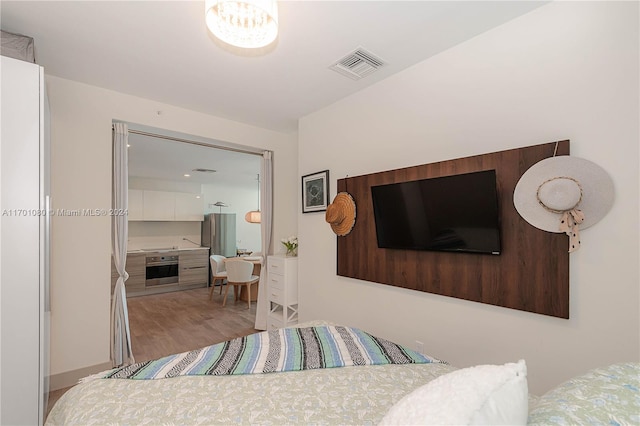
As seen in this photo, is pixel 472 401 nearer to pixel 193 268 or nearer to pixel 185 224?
pixel 193 268

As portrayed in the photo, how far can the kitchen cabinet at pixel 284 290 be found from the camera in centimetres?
362

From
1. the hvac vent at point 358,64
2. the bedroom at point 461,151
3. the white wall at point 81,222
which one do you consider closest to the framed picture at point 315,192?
the bedroom at point 461,151

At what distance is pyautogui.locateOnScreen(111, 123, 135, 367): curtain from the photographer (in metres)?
2.91

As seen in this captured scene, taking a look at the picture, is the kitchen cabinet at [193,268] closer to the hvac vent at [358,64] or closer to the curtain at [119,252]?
the curtain at [119,252]

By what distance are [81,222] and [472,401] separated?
3.29 meters

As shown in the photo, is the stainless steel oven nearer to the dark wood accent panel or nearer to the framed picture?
the framed picture

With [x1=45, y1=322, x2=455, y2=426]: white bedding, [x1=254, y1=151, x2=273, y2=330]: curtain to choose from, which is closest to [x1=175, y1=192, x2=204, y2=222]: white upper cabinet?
[x1=254, y1=151, x2=273, y2=330]: curtain

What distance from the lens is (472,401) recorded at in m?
0.72

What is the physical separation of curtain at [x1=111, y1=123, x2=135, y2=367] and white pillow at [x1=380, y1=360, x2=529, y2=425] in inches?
120

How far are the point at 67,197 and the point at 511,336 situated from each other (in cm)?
368

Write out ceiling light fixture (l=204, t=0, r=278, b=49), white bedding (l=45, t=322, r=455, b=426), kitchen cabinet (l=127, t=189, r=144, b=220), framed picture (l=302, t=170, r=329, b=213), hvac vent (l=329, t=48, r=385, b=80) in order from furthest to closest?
kitchen cabinet (l=127, t=189, r=144, b=220)
framed picture (l=302, t=170, r=329, b=213)
hvac vent (l=329, t=48, r=385, b=80)
ceiling light fixture (l=204, t=0, r=278, b=49)
white bedding (l=45, t=322, r=455, b=426)

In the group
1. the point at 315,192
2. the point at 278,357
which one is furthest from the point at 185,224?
the point at 278,357

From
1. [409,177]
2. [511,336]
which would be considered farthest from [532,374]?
[409,177]

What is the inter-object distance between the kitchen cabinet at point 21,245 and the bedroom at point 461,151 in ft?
3.47
